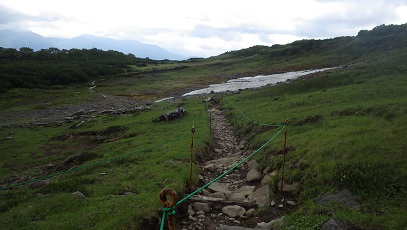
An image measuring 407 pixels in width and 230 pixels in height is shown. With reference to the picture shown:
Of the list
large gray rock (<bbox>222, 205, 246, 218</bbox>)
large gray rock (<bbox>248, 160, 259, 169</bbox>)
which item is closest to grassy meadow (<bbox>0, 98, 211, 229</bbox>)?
large gray rock (<bbox>222, 205, 246, 218</bbox>)

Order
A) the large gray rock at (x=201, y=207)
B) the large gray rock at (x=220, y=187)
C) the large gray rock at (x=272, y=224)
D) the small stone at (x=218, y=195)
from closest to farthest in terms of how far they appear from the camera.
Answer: the large gray rock at (x=272, y=224) < the large gray rock at (x=201, y=207) < the small stone at (x=218, y=195) < the large gray rock at (x=220, y=187)

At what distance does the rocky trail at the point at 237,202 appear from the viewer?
11.5m

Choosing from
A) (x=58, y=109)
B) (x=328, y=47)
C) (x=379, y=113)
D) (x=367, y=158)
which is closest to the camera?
(x=367, y=158)

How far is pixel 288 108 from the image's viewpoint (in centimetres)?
3125

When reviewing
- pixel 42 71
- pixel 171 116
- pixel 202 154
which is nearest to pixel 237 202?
pixel 202 154

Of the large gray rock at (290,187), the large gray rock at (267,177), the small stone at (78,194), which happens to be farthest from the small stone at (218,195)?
the small stone at (78,194)

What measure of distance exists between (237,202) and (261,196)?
1249 mm

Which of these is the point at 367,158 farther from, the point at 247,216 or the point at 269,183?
the point at 247,216

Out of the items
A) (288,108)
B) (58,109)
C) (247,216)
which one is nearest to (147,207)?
(247,216)

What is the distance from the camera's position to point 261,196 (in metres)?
13.3

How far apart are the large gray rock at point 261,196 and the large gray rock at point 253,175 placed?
2.02 meters

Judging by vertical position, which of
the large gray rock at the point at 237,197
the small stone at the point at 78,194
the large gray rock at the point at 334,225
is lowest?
the small stone at the point at 78,194

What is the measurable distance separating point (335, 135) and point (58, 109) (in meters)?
62.6

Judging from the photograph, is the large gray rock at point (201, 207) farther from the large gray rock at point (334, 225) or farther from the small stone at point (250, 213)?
the large gray rock at point (334, 225)
